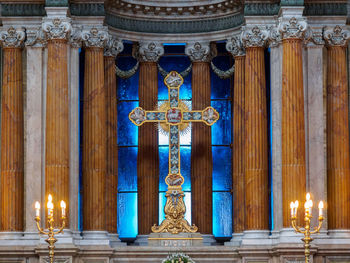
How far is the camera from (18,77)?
41.7 m

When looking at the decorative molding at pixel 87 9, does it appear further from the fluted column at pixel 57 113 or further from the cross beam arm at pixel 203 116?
the cross beam arm at pixel 203 116

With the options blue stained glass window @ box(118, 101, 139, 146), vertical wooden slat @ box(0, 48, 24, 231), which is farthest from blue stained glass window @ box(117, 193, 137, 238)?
vertical wooden slat @ box(0, 48, 24, 231)

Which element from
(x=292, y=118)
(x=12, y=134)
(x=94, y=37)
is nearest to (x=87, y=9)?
(x=94, y=37)

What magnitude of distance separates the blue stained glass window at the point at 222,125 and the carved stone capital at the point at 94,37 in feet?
22.5

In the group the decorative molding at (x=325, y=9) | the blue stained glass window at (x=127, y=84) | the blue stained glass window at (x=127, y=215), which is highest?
the decorative molding at (x=325, y=9)

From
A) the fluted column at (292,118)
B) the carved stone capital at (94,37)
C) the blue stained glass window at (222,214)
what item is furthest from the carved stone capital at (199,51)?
the blue stained glass window at (222,214)

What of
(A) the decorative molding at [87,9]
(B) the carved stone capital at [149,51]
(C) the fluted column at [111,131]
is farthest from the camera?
(B) the carved stone capital at [149,51]

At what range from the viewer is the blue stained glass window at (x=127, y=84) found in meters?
46.2

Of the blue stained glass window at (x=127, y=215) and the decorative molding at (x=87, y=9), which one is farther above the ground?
the decorative molding at (x=87, y=9)

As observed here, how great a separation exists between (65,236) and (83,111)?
519 cm

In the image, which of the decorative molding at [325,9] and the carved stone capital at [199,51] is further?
the carved stone capital at [199,51]

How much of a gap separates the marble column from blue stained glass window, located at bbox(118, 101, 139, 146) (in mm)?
2849

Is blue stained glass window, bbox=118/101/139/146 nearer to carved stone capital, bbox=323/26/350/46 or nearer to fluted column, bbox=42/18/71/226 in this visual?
fluted column, bbox=42/18/71/226

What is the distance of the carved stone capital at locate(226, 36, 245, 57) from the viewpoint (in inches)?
1697
